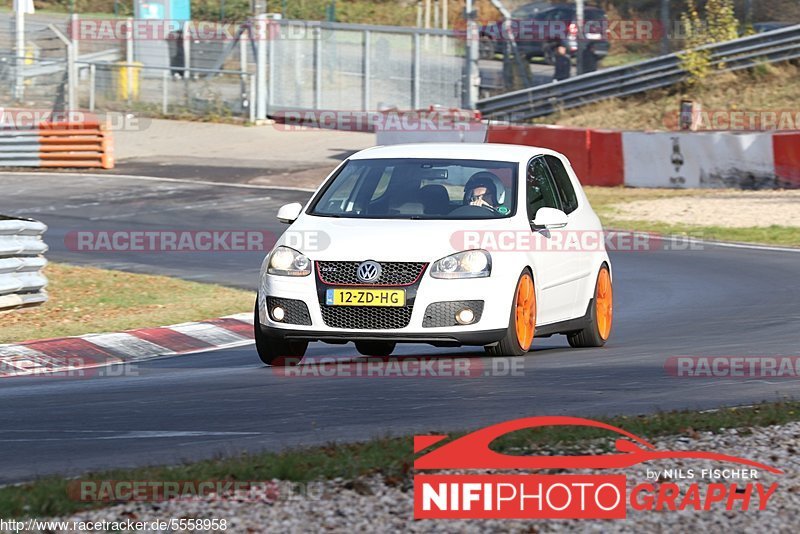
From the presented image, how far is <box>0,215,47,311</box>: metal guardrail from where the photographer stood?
13.6m

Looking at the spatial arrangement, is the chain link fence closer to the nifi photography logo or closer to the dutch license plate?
the dutch license plate

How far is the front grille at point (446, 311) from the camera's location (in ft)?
32.6

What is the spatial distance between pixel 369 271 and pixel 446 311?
58 centimetres

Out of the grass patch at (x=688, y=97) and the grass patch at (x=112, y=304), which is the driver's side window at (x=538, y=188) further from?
the grass patch at (x=688, y=97)

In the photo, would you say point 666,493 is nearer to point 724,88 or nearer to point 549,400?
point 549,400

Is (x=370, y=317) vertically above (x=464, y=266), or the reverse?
(x=464, y=266)

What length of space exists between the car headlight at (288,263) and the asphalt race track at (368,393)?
720 millimetres

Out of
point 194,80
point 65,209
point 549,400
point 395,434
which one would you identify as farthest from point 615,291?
point 194,80

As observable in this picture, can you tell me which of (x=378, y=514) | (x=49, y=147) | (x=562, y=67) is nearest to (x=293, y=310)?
(x=378, y=514)

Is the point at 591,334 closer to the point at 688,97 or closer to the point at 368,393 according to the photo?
the point at 368,393

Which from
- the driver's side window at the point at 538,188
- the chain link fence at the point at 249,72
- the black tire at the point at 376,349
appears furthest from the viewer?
the chain link fence at the point at 249,72

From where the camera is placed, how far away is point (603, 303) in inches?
475

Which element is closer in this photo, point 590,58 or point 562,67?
point 590,58

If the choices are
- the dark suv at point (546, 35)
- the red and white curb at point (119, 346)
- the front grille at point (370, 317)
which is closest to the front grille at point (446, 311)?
the front grille at point (370, 317)
